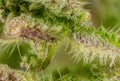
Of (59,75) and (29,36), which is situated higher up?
(29,36)

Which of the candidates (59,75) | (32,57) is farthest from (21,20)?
(59,75)

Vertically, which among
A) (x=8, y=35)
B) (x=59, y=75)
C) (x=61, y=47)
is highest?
(x=8, y=35)

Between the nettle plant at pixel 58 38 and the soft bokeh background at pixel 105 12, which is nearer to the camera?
the nettle plant at pixel 58 38

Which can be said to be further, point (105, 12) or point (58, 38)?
point (105, 12)

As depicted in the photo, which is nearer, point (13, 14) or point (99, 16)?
point (13, 14)

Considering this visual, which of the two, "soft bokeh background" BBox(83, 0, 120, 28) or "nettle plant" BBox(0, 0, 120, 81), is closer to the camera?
"nettle plant" BBox(0, 0, 120, 81)

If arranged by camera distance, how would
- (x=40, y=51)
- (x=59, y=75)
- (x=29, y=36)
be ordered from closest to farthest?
(x=29, y=36) → (x=40, y=51) → (x=59, y=75)

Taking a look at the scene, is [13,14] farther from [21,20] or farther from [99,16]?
[99,16]

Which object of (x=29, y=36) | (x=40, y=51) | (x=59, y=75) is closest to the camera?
(x=29, y=36)
